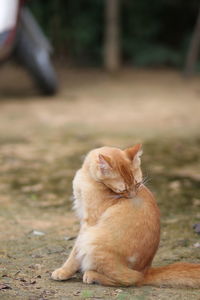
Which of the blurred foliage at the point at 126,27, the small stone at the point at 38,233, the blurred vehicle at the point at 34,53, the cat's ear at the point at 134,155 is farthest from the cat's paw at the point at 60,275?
the blurred foliage at the point at 126,27

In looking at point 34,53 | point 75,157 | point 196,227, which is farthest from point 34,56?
point 196,227

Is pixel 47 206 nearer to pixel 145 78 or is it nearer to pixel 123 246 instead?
pixel 123 246

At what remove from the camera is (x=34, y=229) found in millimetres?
5539

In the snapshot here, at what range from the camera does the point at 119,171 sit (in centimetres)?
417

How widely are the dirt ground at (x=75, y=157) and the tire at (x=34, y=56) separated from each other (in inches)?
14.9

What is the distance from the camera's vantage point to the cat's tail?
13.2 feet

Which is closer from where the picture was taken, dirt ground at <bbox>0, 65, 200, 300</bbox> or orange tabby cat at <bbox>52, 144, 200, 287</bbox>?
orange tabby cat at <bbox>52, 144, 200, 287</bbox>

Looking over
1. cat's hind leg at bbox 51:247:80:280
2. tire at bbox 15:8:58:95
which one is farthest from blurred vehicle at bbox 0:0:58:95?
cat's hind leg at bbox 51:247:80:280

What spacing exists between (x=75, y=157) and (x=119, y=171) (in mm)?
3881

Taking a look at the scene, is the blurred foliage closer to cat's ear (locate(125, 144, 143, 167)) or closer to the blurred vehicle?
the blurred vehicle

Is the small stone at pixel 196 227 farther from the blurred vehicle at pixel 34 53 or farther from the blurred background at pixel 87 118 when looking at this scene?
the blurred vehicle at pixel 34 53

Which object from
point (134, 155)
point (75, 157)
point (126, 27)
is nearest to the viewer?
point (134, 155)

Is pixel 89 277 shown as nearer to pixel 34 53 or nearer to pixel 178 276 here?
pixel 178 276

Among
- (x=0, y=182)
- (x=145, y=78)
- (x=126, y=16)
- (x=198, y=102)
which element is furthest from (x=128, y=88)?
(x=0, y=182)
